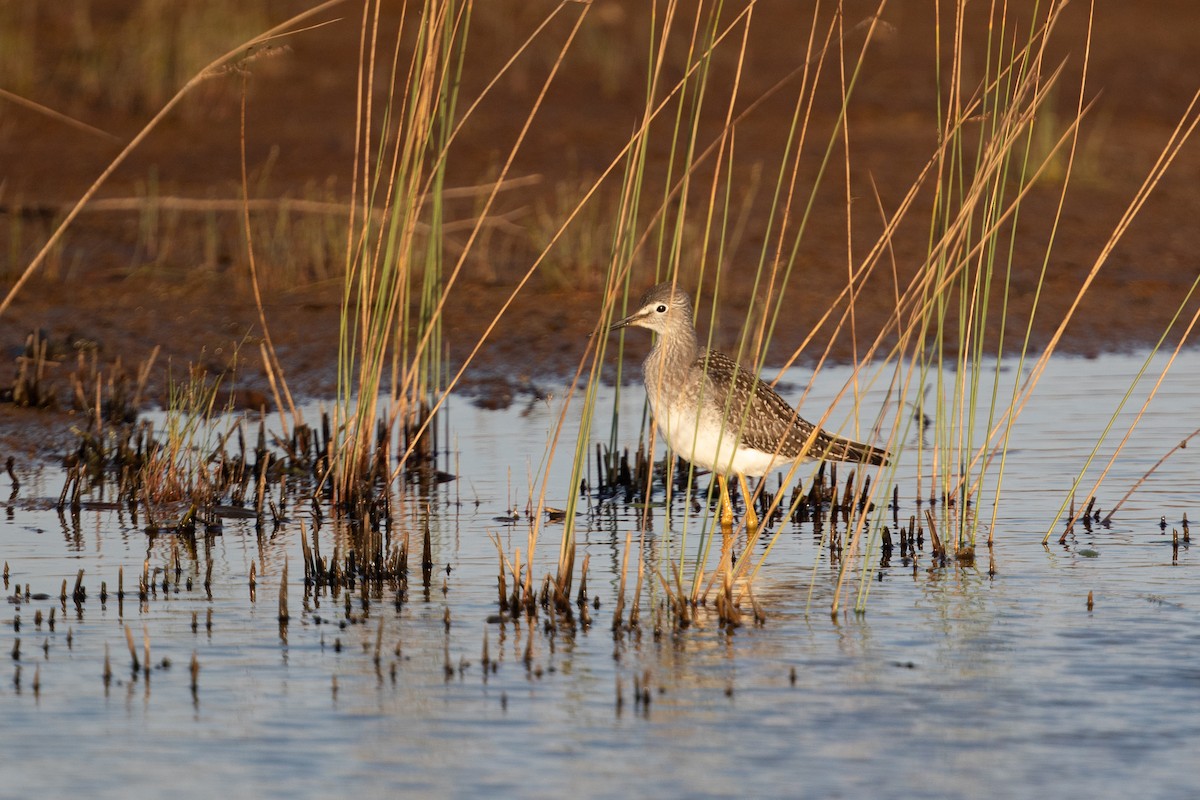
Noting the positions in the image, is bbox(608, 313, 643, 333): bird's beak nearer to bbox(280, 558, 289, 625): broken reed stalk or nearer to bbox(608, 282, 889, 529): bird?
bbox(608, 282, 889, 529): bird

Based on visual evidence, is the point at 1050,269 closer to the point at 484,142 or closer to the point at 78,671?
the point at 484,142

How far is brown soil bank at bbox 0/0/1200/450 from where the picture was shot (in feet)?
39.7

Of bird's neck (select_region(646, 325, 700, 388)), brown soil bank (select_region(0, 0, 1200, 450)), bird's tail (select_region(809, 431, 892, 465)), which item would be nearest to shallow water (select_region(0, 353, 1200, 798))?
bird's tail (select_region(809, 431, 892, 465))

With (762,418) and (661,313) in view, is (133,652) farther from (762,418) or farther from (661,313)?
(661,313)

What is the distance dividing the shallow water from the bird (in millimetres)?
421

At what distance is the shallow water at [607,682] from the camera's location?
15.6 feet

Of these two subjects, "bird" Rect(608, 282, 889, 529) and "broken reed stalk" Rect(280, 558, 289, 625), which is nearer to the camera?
"broken reed stalk" Rect(280, 558, 289, 625)

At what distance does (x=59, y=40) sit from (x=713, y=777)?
18.0 m

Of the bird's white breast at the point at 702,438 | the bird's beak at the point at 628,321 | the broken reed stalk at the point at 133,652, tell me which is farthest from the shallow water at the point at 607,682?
the bird's beak at the point at 628,321

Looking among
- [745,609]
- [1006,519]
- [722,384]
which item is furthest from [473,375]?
[745,609]

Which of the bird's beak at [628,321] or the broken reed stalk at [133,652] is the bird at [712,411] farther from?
the broken reed stalk at [133,652]

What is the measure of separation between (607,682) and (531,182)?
377 inches

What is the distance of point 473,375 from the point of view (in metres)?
11.3

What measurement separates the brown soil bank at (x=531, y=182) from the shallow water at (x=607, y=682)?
1556mm
